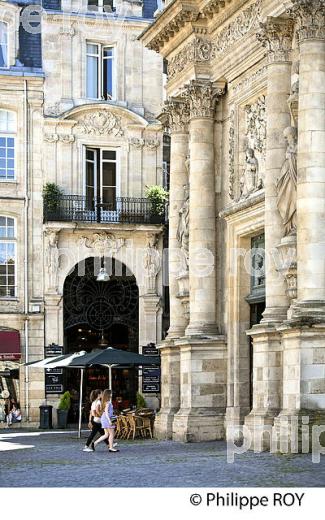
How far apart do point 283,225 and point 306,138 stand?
2.18 meters

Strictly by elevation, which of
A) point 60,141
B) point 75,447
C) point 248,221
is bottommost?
point 75,447

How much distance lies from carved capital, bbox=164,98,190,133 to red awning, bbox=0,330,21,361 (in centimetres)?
1275

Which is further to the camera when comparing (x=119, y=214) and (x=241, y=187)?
(x=119, y=214)

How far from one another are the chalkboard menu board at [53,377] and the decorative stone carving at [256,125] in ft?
53.1

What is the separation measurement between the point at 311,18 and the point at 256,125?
4837 mm

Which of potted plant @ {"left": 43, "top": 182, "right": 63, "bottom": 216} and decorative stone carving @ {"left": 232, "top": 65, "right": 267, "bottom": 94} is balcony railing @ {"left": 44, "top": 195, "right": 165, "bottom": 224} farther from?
decorative stone carving @ {"left": 232, "top": 65, "right": 267, "bottom": 94}

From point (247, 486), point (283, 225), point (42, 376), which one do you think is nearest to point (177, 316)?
point (283, 225)

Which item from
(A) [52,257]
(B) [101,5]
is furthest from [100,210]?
(B) [101,5]

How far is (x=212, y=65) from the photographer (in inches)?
1298

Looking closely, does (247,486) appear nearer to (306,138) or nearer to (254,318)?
(306,138)

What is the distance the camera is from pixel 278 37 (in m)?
28.0

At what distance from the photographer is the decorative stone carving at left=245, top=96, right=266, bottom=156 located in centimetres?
3034

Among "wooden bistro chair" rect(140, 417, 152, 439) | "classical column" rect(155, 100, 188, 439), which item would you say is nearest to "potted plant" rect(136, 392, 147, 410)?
"wooden bistro chair" rect(140, 417, 152, 439)

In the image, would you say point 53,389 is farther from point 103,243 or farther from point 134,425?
point 134,425
